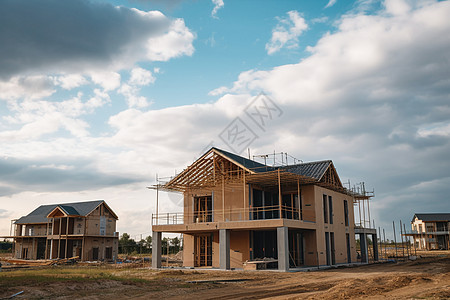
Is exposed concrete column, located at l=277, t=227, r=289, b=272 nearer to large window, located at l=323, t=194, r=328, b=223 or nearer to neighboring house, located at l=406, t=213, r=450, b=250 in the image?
large window, located at l=323, t=194, r=328, b=223

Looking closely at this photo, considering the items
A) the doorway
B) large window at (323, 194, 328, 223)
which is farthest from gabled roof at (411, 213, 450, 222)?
the doorway

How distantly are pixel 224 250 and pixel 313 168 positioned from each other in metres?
10.4

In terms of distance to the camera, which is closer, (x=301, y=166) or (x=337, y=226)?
(x=337, y=226)

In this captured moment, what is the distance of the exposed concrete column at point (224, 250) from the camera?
79.6ft

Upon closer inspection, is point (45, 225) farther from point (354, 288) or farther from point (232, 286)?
point (354, 288)

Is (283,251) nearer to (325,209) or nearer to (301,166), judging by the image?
(325,209)

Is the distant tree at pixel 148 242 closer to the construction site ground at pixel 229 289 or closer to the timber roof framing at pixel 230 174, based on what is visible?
the timber roof framing at pixel 230 174

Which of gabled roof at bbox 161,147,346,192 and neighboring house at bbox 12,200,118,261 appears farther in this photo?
neighboring house at bbox 12,200,118,261

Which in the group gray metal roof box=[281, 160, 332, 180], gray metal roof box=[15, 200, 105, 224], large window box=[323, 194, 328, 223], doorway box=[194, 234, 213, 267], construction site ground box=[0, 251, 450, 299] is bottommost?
construction site ground box=[0, 251, 450, 299]

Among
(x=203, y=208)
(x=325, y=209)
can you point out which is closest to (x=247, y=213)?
(x=203, y=208)

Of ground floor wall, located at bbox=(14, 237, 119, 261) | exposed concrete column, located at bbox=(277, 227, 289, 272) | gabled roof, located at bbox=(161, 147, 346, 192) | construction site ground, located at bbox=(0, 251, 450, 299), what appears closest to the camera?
construction site ground, located at bbox=(0, 251, 450, 299)

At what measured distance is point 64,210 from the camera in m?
43.5

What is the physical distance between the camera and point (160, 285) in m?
16.5

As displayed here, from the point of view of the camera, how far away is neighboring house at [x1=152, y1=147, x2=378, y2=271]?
2622cm
